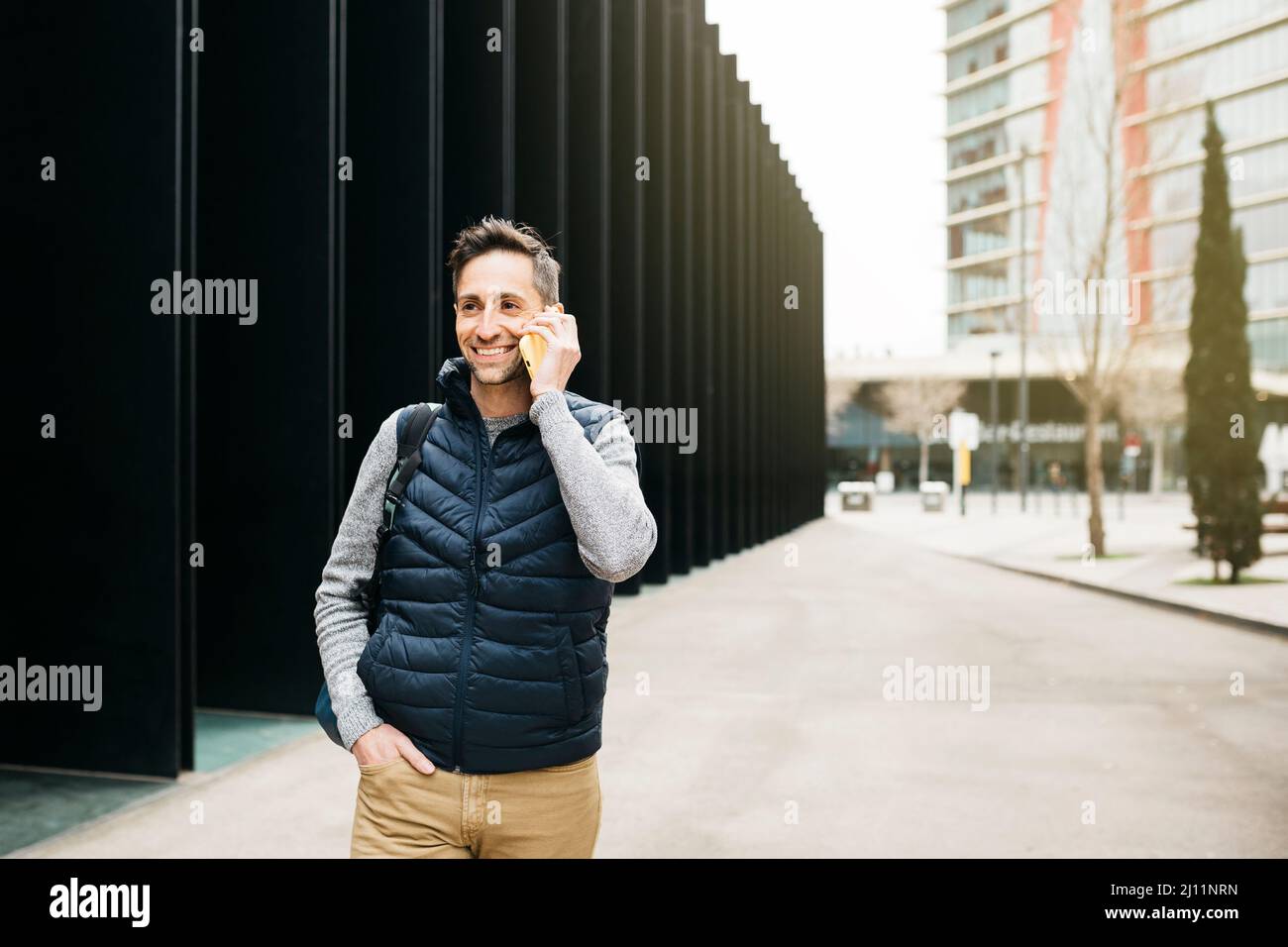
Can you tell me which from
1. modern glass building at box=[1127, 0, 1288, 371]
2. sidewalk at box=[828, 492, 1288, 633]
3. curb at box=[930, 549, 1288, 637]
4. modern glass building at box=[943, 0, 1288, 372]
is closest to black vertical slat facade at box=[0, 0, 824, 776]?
curb at box=[930, 549, 1288, 637]

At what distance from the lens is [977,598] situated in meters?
15.5

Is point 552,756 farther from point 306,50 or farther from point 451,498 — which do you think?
point 306,50

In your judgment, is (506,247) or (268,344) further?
(268,344)

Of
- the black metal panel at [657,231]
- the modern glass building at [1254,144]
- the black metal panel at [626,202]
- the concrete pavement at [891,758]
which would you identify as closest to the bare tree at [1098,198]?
the black metal panel at [657,231]

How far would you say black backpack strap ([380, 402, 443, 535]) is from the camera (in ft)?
7.98

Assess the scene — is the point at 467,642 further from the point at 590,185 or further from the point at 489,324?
the point at 590,185

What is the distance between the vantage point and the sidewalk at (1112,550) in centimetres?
1521

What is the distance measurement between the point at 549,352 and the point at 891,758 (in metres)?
5.13

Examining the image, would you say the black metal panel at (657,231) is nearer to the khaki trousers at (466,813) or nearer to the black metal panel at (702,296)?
the black metal panel at (702,296)

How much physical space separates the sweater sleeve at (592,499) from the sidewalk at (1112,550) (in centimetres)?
1189

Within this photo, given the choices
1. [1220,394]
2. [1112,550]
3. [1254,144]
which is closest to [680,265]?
[1220,394]

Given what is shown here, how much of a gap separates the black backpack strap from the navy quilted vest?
2 cm

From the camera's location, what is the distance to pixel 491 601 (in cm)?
234
